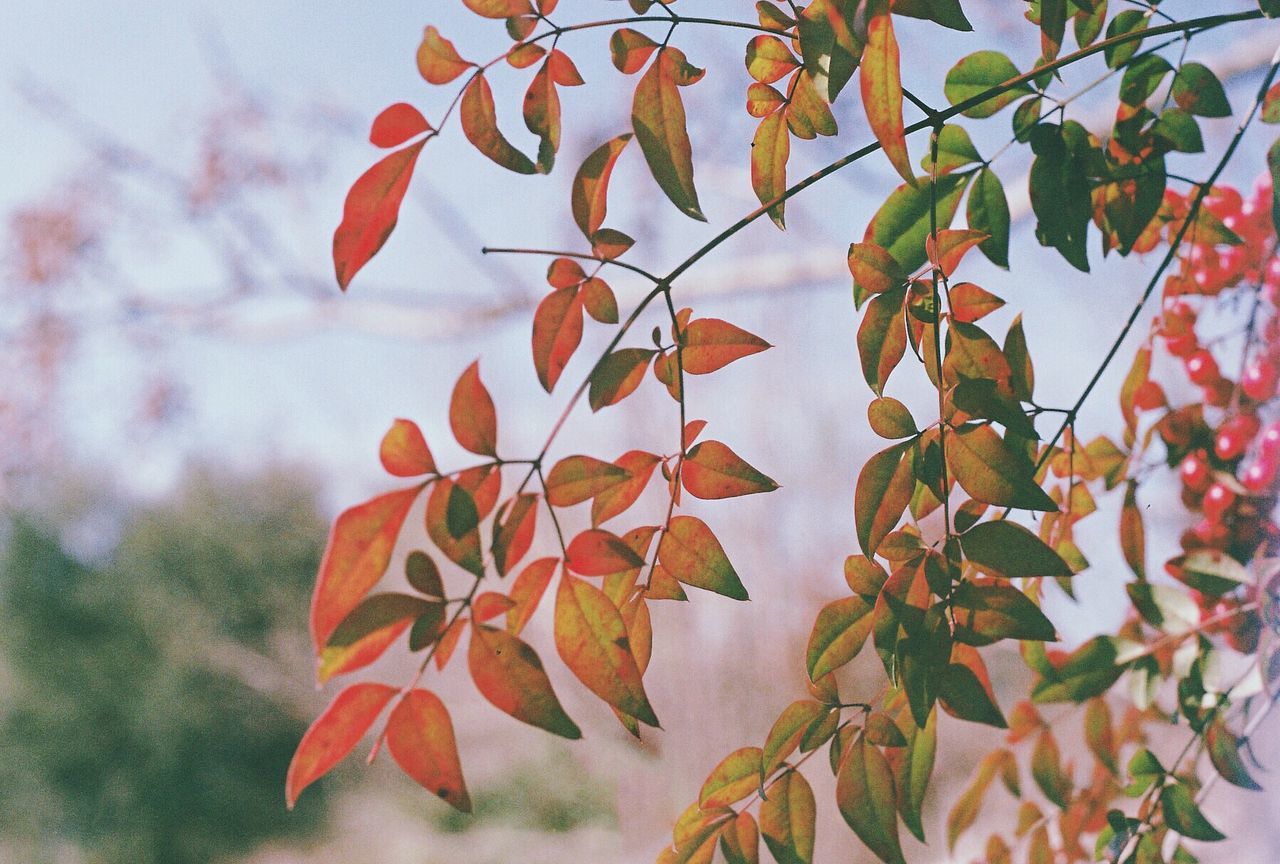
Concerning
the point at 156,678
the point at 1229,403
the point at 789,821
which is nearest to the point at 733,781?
the point at 789,821

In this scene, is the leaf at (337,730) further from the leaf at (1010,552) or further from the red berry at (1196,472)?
the red berry at (1196,472)

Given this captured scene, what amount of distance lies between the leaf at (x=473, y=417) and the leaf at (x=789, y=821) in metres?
0.09

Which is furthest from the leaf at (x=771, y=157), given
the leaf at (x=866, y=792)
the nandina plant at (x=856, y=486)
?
the leaf at (x=866, y=792)

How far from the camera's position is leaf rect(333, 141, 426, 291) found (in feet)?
0.50

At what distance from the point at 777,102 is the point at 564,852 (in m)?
3.29

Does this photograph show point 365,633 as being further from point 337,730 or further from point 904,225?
point 904,225

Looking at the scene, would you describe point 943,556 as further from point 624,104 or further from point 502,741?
point 502,741

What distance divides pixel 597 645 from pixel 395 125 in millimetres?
90

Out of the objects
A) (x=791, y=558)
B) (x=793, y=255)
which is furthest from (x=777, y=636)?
(x=793, y=255)

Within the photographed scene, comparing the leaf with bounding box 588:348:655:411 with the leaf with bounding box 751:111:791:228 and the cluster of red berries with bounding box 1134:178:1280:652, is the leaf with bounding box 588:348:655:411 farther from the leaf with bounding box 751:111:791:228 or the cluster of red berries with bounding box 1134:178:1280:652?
the cluster of red berries with bounding box 1134:178:1280:652

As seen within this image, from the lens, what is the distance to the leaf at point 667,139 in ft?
0.54

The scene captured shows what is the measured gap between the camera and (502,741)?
3416mm

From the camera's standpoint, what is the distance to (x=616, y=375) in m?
0.17

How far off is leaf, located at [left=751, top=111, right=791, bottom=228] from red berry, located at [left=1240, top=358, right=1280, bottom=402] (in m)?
0.19
